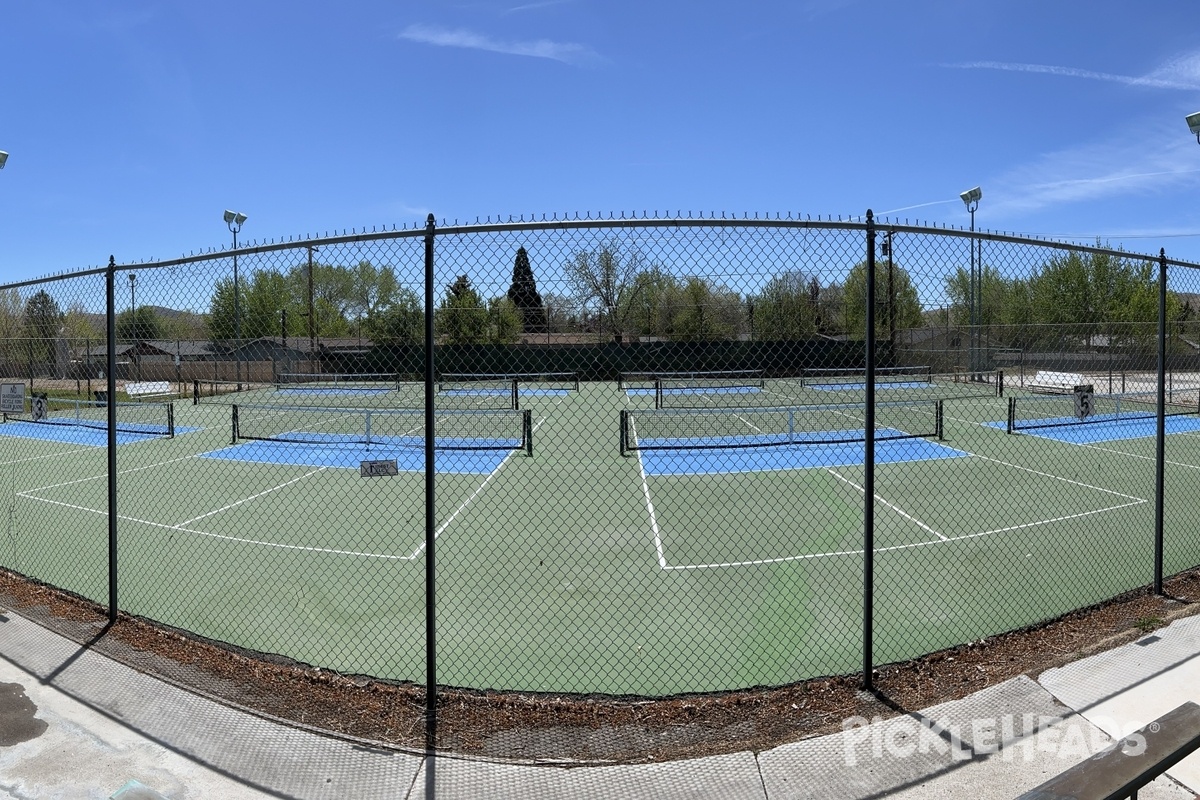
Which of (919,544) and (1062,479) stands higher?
(1062,479)

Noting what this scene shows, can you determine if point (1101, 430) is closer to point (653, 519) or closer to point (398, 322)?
point (653, 519)

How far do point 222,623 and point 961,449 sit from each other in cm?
1419

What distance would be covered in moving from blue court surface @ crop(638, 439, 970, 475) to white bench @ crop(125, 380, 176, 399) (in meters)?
8.44

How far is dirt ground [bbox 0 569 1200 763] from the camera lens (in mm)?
3945

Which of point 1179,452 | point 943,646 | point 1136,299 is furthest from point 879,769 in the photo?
point 1136,299

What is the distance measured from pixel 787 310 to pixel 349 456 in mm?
13379

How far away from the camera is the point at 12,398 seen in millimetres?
6695

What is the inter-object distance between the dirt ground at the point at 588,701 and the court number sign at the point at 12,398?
234cm

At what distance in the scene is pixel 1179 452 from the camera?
15.4 meters

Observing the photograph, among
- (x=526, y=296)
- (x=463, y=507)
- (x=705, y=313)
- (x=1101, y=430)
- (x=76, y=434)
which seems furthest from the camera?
(x=76, y=434)


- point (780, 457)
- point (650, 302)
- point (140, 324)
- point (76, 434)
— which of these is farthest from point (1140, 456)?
point (76, 434)

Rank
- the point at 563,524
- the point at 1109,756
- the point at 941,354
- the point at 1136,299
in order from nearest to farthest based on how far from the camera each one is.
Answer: the point at 1109,756, the point at 563,524, the point at 941,354, the point at 1136,299

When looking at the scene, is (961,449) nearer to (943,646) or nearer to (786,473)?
(786,473)

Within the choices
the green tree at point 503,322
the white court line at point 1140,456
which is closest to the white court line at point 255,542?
the green tree at point 503,322
